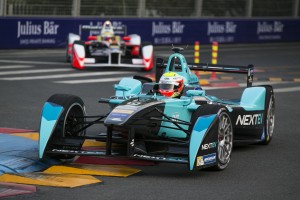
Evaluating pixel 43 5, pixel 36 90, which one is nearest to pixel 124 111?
pixel 36 90

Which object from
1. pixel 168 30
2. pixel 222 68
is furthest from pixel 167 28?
pixel 222 68

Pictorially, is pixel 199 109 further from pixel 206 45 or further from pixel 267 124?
pixel 206 45

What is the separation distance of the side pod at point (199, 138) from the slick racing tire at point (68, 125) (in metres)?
1.57

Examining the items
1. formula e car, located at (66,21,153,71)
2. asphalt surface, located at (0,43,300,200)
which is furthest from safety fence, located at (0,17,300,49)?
formula e car, located at (66,21,153,71)

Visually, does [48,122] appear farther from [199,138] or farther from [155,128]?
[199,138]

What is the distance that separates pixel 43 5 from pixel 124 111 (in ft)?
70.5

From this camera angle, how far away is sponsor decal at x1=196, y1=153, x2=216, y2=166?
11.0 meters

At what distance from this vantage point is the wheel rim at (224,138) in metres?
11.7

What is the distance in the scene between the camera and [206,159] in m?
11.2

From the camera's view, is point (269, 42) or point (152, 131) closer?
point (152, 131)

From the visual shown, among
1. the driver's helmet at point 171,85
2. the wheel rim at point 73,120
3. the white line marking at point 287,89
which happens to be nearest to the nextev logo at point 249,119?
the driver's helmet at point 171,85

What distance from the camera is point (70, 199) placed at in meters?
9.64

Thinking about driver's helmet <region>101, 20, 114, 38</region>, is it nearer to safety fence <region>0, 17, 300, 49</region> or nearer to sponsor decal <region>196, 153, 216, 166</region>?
safety fence <region>0, 17, 300, 49</region>

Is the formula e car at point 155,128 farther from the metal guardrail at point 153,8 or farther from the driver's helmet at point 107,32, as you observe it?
the metal guardrail at point 153,8
